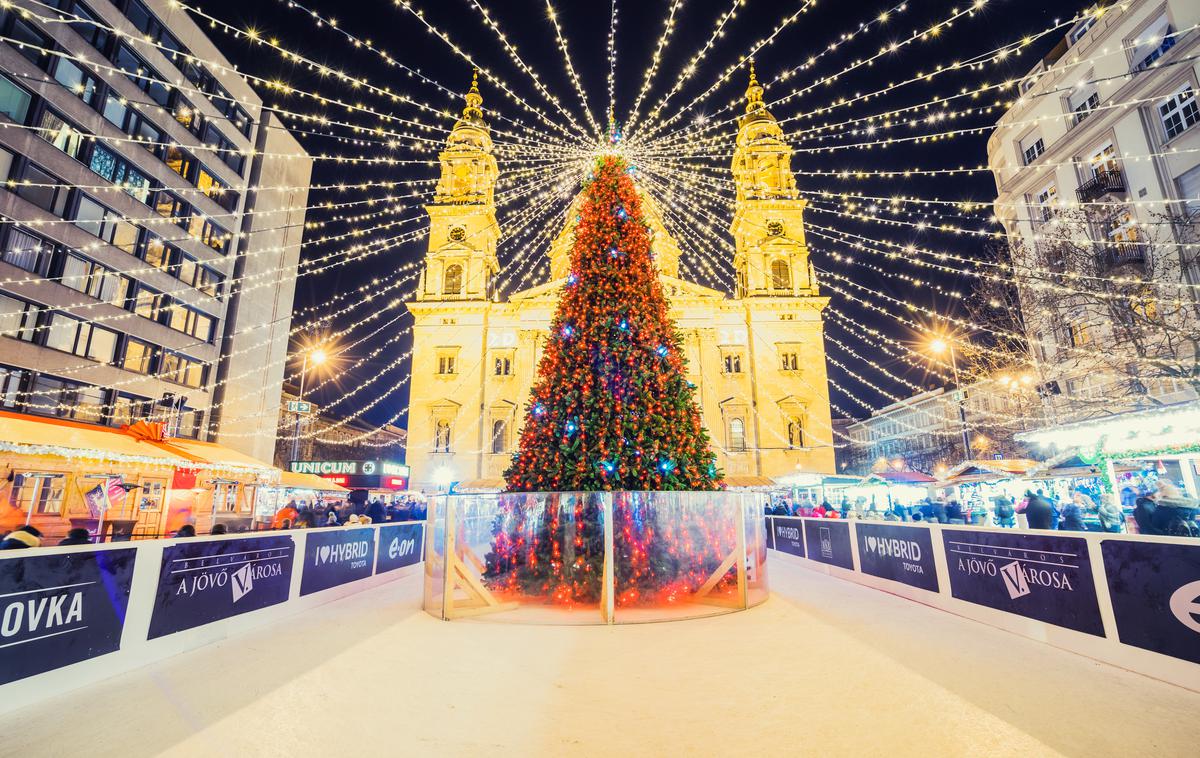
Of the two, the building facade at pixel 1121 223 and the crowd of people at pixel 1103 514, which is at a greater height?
the building facade at pixel 1121 223

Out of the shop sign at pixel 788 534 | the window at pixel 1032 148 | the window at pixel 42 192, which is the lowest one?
the shop sign at pixel 788 534

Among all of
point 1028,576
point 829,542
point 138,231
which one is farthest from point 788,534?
point 138,231

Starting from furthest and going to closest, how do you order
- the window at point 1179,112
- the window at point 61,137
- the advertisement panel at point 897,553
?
the window at point 1179,112 → the window at point 61,137 → the advertisement panel at point 897,553

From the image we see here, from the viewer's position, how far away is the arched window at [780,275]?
34.3 metres

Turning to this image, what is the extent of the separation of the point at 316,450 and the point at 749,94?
191 ft

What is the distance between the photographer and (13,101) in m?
17.5

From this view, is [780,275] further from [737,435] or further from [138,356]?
[138,356]

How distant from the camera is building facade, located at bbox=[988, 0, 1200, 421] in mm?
16109

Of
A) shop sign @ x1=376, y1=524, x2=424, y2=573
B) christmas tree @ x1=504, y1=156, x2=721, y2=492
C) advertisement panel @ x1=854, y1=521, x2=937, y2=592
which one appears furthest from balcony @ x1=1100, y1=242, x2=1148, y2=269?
shop sign @ x1=376, y1=524, x2=424, y2=573

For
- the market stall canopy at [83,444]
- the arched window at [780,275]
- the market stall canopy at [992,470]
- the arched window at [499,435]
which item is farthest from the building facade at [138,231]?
the arched window at [780,275]

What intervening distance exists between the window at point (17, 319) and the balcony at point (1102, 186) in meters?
38.4

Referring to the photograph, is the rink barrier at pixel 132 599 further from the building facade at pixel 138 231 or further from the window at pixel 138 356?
the window at pixel 138 356

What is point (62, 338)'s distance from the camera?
62.9 feet

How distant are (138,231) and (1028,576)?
29976mm
